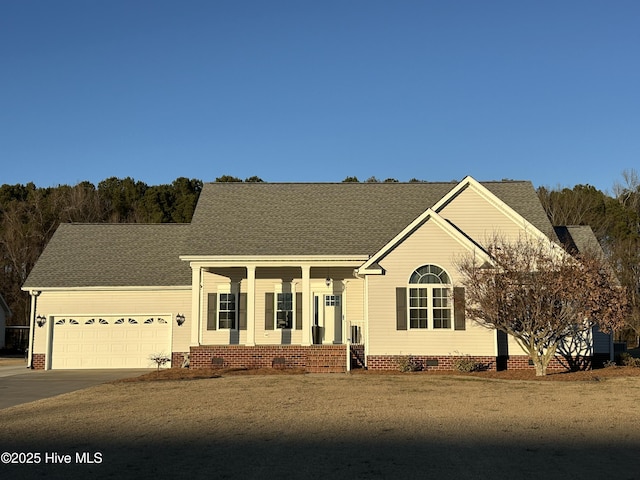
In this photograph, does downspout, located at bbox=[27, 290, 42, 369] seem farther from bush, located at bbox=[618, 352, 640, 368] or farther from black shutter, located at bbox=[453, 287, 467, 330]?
bush, located at bbox=[618, 352, 640, 368]

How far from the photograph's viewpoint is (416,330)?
22156 mm

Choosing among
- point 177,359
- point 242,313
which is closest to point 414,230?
point 242,313

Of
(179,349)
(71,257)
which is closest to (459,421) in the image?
(179,349)

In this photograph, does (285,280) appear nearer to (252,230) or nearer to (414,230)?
(252,230)

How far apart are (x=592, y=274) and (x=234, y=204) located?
581 inches

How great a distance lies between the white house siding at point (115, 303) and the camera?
26312 millimetres

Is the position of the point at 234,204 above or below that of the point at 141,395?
above

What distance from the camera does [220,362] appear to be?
23359mm

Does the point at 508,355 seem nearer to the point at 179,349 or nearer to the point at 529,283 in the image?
the point at 529,283

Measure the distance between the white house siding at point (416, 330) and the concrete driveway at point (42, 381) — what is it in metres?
8.95

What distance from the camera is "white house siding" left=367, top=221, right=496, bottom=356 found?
22.0 metres

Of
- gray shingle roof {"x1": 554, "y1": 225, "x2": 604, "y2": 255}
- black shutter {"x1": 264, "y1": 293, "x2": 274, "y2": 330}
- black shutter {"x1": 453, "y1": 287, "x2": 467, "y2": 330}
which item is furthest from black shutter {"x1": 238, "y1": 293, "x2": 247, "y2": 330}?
gray shingle roof {"x1": 554, "y1": 225, "x2": 604, "y2": 255}

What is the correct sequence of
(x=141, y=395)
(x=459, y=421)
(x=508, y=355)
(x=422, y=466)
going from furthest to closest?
(x=508, y=355) < (x=141, y=395) < (x=459, y=421) < (x=422, y=466)

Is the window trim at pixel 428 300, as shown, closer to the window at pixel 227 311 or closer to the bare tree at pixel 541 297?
the bare tree at pixel 541 297
